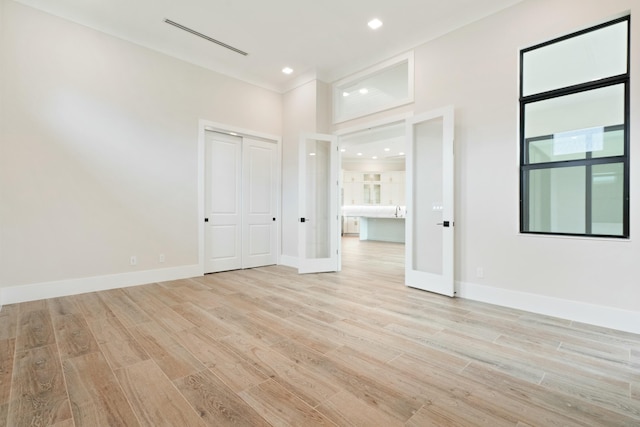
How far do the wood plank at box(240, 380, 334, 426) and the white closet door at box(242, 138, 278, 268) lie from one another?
378cm

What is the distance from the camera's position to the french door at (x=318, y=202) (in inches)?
199

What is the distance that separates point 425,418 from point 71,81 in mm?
5026

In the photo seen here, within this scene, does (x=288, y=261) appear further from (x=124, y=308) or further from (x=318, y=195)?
(x=124, y=308)

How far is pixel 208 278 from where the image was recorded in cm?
456

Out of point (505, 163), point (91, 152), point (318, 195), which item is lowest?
point (318, 195)

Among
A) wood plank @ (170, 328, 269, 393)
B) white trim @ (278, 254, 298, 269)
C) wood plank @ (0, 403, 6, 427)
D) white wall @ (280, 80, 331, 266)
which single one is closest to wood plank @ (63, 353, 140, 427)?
wood plank @ (0, 403, 6, 427)

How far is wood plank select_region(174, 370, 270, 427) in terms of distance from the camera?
146 centimetres

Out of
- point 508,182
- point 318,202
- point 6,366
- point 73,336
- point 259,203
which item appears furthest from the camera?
point 259,203

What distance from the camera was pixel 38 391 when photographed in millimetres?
1687

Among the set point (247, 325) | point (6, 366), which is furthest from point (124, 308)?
Result: point (247, 325)

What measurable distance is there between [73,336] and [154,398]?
1.40 metres

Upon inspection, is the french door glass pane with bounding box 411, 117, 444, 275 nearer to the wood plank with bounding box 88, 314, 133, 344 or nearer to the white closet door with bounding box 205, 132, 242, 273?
the white closet door with bounding box 205, 132, 242, 273

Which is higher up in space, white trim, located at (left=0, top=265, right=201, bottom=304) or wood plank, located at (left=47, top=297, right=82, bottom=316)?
white trim, located at (left=0, top=265, right=201, bottom=304)

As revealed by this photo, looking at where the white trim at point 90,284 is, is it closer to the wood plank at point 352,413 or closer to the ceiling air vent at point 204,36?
the ceiling air vent at point 204,36
